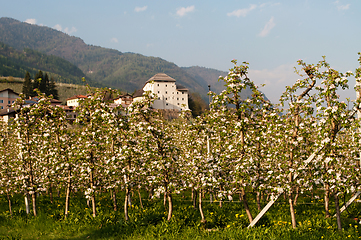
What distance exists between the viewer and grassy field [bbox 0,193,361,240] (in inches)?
367

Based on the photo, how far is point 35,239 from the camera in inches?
415

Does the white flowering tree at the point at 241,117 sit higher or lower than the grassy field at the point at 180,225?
higher

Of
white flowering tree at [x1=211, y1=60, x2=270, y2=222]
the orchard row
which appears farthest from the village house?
white flowering tree at [x1=211, y1=60, x2=270, y2=222]

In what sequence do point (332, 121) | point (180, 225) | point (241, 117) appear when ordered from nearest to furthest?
point (332, 121) < point (241, 117) < point (180, 225)

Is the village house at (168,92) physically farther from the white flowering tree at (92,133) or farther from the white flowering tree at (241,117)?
the white flowering tree at (241,117)

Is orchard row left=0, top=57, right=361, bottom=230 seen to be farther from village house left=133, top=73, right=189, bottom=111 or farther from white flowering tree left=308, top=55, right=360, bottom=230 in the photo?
village house left=133, top=73, right=189, bottom=111

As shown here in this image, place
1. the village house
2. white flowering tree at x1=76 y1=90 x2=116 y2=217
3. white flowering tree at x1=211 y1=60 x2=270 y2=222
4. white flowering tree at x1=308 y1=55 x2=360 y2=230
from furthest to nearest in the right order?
the village house < white flowering tree at x1=76 y1=90 x2=116 y2=217 < white flowering tree at x1=211 y1=60 x2=270 y2=222 < white flowering tree at x1=308 y1=55 x2=360 y2=230

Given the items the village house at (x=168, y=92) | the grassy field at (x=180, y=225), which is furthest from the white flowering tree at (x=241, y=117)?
the village house at (x=168, y=92)

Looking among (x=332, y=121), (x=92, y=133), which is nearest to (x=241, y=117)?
(x=332, y=121)

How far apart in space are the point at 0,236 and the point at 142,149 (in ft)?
22.0

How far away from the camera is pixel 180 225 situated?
10523 mm

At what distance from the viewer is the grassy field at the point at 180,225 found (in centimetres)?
931

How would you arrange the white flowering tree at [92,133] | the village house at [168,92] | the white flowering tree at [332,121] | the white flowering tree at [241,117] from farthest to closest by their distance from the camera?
the village house at [168,92]
the white flowering tree at [92,133]
the white flowering tree at [241,117]
the white flowering tree at [332,121]

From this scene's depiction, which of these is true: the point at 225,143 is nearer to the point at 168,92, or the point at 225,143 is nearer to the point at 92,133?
the point at 92,133
